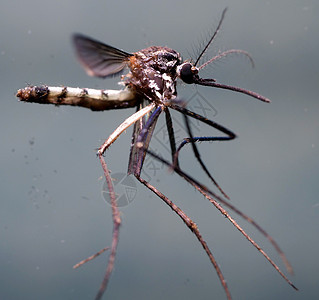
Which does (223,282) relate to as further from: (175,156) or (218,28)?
(218,28)

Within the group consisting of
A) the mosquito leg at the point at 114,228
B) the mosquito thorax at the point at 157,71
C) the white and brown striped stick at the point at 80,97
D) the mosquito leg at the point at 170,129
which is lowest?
the mosquito leg at the point at 114,228

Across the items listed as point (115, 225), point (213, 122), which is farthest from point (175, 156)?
point (115, 225)

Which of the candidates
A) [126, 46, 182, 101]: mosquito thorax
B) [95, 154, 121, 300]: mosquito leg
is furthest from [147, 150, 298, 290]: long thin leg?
[126, 46, 182, 101]: mosquito thorax

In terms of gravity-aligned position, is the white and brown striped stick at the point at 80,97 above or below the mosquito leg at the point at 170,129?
above

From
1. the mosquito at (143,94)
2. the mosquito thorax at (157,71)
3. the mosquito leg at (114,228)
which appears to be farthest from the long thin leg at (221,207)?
the mosquito thorax at (157,71)

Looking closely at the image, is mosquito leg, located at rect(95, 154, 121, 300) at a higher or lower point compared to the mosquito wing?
lower

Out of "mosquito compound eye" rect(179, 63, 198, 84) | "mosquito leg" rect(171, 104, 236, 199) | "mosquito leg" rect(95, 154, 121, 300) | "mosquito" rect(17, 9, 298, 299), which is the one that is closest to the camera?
"mosquito leg" rect(95, 154, 121, 300)

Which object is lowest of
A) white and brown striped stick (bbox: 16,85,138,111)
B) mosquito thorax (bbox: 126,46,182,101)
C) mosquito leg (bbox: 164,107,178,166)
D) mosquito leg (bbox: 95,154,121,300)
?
mosquito leg (bbox: 95,154,121,300)

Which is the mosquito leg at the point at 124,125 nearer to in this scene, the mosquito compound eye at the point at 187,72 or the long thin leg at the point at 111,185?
the long thin leg at the point at 111,185

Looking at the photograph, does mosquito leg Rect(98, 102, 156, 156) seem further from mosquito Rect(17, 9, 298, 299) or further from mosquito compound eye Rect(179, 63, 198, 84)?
mosquito compound eye Rect(179, 63, 198, 84)
